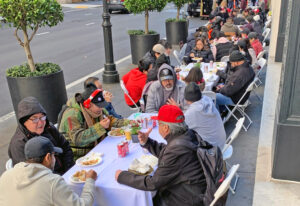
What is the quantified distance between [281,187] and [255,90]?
16.1 ft

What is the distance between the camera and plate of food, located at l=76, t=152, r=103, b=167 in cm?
367

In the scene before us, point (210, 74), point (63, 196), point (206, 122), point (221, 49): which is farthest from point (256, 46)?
point (63, 196)

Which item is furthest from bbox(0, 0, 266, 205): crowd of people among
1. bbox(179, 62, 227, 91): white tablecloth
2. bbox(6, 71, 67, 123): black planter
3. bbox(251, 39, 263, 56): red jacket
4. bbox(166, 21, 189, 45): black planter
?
bbox(166, 21, 189, 45): black planter

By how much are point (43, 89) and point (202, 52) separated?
474 centimetres

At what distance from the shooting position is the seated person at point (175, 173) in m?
3.08

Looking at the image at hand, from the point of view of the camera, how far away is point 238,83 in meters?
6.70

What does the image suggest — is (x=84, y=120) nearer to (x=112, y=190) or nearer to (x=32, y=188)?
(x=112, y=190)

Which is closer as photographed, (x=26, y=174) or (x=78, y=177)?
(x=26, y=174)

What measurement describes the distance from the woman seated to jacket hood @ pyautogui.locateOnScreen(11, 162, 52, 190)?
23.0ft

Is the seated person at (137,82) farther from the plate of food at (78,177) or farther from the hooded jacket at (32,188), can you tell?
the hooded jacket at (32,188)

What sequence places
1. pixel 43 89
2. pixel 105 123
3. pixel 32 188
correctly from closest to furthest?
pixel 32 188
pixel 105 123
pixel 43 89

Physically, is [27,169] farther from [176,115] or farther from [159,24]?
[159,24]

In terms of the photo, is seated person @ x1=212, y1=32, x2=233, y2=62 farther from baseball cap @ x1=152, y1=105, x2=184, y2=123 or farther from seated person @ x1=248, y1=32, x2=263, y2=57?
baseball cap @ x1=152, y1=105, x2=184, y2=123

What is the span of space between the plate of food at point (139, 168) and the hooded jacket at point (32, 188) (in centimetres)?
87
